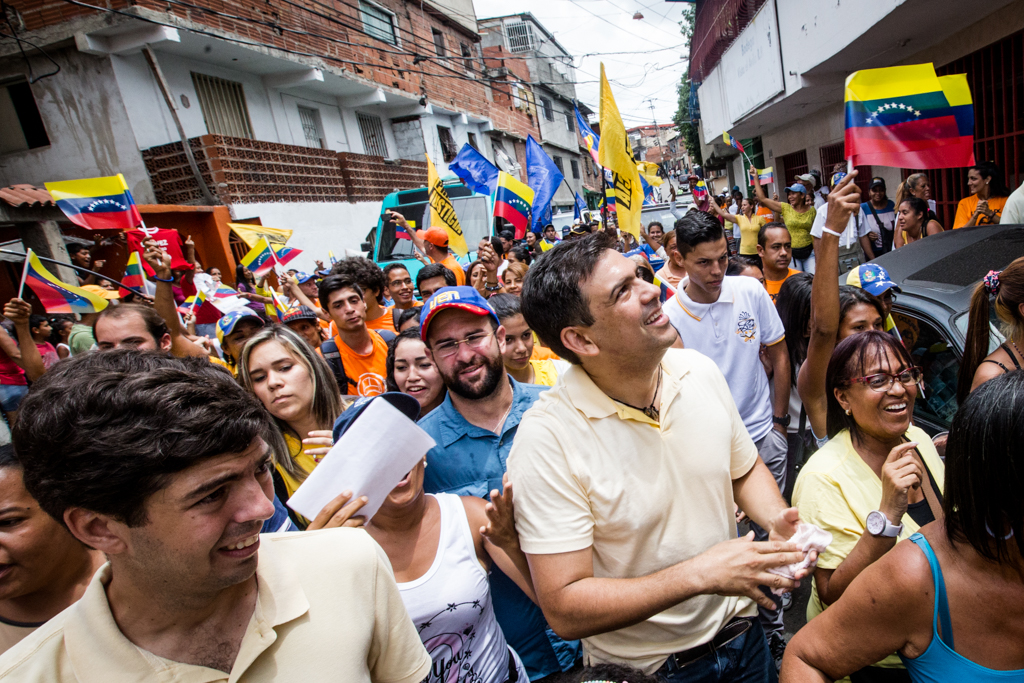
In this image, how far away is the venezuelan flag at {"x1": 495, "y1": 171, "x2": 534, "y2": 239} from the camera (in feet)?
23.1

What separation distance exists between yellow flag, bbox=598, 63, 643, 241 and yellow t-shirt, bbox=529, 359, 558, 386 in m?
1.84

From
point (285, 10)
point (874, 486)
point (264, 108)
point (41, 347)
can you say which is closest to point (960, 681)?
point (874, 486)

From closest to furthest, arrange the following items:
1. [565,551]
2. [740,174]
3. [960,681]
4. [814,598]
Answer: [960,681], [565,551], [814,598], [740,174]

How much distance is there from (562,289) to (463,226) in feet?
28.0

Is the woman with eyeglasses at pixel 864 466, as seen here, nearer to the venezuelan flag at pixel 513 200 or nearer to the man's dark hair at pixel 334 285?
the man's dark hair at pixel 334 285

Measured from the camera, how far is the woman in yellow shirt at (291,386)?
101 inches

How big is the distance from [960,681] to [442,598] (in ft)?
4.24

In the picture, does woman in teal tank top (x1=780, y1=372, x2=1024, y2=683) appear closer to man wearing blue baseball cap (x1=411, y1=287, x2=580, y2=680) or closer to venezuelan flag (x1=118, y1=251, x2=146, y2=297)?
man wearing blue baseball cap (x1=411, y1=287, x2=580, y2=680)

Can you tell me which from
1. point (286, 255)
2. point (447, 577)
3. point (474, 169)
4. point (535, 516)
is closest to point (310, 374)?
point (447, 577)

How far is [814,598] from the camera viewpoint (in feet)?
6.59

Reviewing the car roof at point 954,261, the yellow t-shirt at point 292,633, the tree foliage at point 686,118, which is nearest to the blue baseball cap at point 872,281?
the car roof at point 954,261

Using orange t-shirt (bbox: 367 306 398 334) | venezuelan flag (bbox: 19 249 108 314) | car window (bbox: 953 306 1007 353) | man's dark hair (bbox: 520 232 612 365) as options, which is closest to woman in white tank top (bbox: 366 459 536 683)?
man's dark hair (bbox: 520 232 612 365)

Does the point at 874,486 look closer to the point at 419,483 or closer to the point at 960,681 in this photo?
the point at 960,681

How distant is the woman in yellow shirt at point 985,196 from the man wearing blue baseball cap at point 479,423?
5755 millimetres
